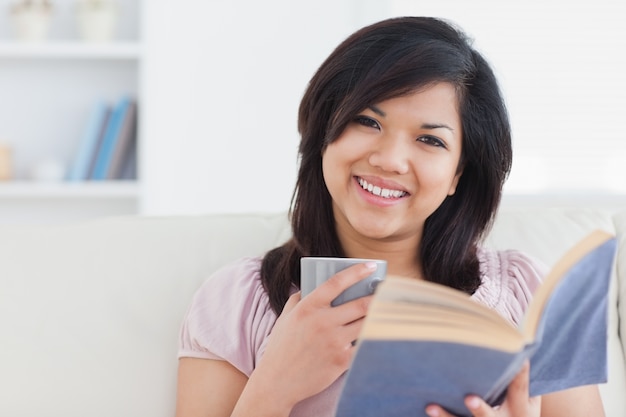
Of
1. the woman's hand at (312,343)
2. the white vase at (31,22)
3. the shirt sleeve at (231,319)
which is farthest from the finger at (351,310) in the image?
the white vase at (31,22)

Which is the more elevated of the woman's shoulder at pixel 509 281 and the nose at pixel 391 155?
the nose at pixel 391 155

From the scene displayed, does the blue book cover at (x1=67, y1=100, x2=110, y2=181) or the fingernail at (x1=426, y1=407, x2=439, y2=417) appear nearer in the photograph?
the fingernail at (x1=426, y1=407, x2=439, y2=417)

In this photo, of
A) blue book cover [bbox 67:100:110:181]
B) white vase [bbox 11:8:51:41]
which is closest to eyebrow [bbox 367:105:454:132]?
A: blue book cover [bbox 67:100:110:181]

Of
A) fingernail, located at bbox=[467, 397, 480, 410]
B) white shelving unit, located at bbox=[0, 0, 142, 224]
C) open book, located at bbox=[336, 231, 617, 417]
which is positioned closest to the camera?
open book, located at bbox=[336, 231, 617, 417]

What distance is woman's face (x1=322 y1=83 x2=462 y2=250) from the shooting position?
144cm

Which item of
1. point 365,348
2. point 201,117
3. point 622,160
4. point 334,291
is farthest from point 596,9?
point 365,348

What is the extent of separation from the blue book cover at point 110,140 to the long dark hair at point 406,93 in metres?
1.87

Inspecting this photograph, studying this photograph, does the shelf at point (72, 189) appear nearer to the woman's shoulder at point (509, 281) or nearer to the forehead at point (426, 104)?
the woman's shoulder at point (509, 281)

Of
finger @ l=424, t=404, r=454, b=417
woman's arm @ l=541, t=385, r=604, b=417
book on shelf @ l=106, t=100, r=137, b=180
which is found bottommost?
book on shelf @ l=106, t=100, r=137, b=180

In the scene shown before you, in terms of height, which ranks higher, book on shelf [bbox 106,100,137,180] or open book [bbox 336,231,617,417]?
open book [bbox 336,231,617,417]

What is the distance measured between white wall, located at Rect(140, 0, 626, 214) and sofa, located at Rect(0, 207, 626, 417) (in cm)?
170

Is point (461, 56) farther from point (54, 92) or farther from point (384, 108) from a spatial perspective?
point (54, 92)

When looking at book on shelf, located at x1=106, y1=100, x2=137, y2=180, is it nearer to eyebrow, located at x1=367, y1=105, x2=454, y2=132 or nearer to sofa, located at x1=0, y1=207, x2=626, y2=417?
sofa, located at x1=0, y1=207, x2=626, y2=417

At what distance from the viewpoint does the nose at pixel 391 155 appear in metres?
1.42
